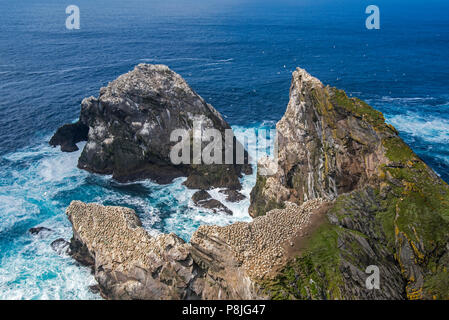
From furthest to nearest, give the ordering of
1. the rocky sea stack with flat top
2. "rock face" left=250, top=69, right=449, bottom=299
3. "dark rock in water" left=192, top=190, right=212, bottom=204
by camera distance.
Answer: "dark rock in water" left=192, top=190, right=212, bottom=204, the rocky sea stack with flat top, "rock face" left=250, top=69, right=449, bottom=299

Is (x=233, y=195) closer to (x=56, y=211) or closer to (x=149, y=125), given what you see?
(x=149, y=125)

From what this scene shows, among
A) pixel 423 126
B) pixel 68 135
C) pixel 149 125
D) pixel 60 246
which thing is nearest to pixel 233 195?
pixel 149 125

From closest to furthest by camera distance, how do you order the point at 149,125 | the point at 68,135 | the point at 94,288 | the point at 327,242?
the point at 327,242, the point at 94,288, the point at 149,125, the point at 68,135

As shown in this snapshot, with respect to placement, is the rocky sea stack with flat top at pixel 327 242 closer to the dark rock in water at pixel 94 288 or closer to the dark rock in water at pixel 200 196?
the dark rock in water at pixel 94 288

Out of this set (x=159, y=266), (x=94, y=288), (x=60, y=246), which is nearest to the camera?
(x=159, y=266)

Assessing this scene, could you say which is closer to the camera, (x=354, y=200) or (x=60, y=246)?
(x=354, y=200)

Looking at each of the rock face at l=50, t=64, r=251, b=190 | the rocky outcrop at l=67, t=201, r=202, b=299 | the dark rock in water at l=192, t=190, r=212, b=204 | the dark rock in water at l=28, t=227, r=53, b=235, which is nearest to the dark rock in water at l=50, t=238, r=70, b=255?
the dark rock in water at l=28, t=227, r=53, b=235

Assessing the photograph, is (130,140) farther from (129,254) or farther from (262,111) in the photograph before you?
(262,111)

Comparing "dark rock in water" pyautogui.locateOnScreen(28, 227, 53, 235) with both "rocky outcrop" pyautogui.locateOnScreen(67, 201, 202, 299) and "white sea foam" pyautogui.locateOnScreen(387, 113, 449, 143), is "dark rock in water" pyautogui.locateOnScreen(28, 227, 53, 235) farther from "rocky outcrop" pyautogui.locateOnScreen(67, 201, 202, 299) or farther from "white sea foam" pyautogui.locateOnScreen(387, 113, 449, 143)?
"white sea foam" pyautogui.locateOnScreen(387, 113, 449, 143)
